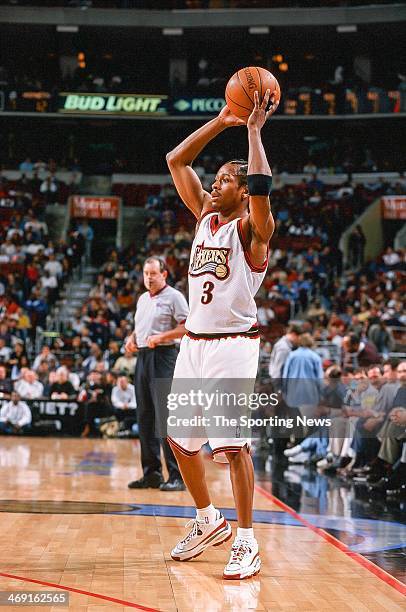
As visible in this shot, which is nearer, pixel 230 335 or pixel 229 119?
pixel 230 335

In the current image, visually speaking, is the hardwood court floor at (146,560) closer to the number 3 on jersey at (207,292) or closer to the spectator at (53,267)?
the number 3 on jersey at (207,292)

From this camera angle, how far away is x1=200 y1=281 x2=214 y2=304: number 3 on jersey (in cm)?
516

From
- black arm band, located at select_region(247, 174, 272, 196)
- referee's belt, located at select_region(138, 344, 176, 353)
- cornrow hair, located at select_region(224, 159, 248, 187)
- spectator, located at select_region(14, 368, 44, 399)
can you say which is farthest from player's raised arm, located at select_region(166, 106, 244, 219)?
spectator, located at select_region(14, 368, 44, 399)

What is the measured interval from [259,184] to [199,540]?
79.7 inches

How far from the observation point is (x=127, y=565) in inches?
200

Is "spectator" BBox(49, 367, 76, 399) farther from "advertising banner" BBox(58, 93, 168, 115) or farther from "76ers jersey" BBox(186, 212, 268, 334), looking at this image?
"advertising banner" BBox(58, 93, 168, 115)

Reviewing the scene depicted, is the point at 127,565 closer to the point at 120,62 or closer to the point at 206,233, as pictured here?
the point at 206,233

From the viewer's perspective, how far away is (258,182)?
15.9 ft

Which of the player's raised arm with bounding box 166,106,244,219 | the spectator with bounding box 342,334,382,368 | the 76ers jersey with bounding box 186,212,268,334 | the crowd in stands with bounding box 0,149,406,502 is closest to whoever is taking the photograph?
the 76ers jersey with bounding box 186,212,268,334

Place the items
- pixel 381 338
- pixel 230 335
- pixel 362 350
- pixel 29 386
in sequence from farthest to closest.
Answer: pixel 381 338 < pixel 29 386 < pixel 362 350 < pixel 230 335

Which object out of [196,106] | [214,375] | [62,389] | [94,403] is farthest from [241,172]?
[196,106]

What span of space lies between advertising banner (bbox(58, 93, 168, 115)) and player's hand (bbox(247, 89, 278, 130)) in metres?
25.1

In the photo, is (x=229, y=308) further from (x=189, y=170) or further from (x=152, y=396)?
(x=152, y=396)

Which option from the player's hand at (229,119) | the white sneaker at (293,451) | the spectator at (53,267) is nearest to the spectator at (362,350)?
the white sneaker at (293,451)
